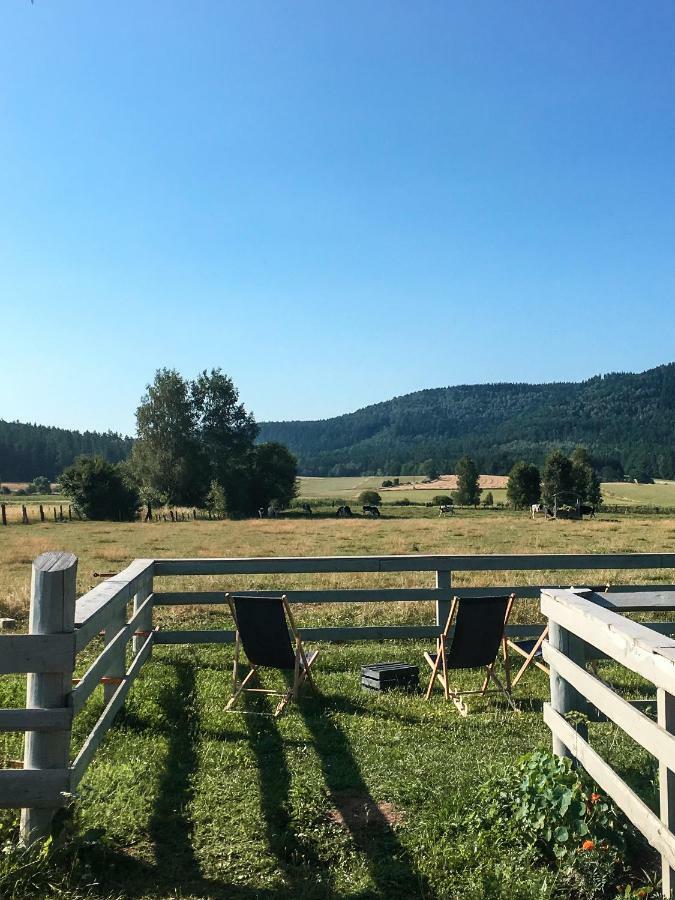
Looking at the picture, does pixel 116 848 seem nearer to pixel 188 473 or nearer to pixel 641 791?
pixel 641 791

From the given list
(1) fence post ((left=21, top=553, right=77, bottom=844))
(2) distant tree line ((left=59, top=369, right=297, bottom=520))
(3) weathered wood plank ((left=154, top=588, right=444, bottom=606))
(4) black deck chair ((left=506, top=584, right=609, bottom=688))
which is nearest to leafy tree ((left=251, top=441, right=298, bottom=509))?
(2) distant tree line ((left=59, top=369, right=297, bottom=520))

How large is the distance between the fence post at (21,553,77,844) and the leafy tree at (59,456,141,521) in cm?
4884

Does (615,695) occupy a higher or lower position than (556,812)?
higher

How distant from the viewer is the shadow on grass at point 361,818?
2939mm

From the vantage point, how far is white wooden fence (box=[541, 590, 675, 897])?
2273 millimetres

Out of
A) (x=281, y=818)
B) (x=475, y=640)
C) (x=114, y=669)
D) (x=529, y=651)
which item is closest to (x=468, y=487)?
(x=529, y=651)

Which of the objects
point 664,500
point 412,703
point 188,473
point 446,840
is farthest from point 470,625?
point 664,500

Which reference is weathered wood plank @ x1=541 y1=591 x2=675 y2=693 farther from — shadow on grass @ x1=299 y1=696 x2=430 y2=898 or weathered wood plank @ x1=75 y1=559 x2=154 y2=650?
weathered wood plank @ x1=75 y1=559 x2=154 y2=650

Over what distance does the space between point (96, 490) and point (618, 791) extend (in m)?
50.2

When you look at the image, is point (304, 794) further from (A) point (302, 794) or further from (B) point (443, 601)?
(B) point (443, 601)

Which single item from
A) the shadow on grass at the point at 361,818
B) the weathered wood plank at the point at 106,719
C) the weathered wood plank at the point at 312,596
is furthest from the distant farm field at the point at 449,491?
the shadow on grass at the point at 361,818

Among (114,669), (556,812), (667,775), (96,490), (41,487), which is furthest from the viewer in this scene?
(41,487)

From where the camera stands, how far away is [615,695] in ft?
8.91

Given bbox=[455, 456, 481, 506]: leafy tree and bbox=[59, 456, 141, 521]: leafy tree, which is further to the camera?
bbox=[455, 456, 481, 506]: leafy tree
